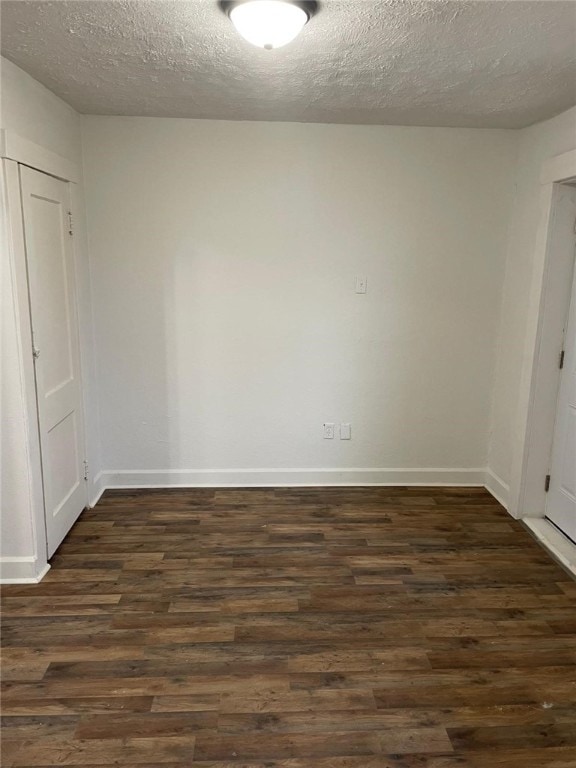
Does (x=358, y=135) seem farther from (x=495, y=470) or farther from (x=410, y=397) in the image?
(x=495, y=470)

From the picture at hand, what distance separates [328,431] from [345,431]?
4.9 inches

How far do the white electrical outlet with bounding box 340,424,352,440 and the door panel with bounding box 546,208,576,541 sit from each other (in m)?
1.32

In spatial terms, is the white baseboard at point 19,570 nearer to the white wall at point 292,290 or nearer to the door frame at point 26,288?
the door frame at point 26,288

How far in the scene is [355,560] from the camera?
9.71 ft

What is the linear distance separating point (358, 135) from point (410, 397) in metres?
1.79

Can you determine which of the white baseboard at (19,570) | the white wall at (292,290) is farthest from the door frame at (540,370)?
the white baseboard at (19,570)

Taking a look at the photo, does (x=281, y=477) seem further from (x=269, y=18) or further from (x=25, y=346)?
(x=269, y=18)

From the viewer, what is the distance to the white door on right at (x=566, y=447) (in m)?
3.13

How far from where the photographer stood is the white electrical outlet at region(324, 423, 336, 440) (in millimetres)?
3812

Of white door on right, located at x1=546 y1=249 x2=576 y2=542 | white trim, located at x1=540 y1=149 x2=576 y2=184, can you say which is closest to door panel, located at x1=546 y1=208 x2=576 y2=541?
white door on right, located at x1=546 y1=249 x2=576 y2=542

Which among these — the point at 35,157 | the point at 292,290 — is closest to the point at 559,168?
the point at 292,290

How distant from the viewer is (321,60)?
7.47 feet

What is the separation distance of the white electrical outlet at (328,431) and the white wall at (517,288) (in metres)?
1.16

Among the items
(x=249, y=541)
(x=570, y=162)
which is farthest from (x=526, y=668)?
(x=570, y=162)
